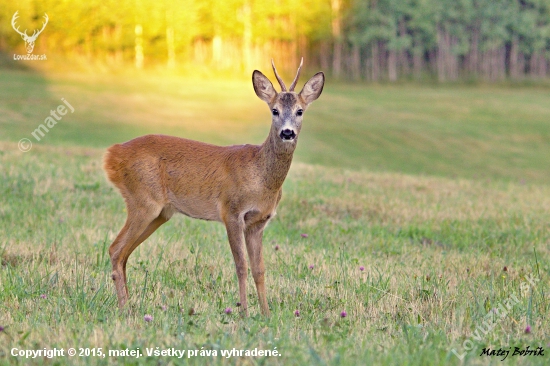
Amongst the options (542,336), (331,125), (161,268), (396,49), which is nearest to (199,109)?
(331,125)

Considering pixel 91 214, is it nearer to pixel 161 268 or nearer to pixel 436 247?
pixel 161 268

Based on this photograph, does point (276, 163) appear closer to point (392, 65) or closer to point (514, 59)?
point (392, 65)

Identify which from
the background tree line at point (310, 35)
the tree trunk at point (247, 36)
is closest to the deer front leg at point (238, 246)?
the background tree line at point (310, 35)

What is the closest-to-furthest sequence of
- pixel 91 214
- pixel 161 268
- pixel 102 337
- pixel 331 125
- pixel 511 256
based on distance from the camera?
pixel 102 337
pixel 161 268
pixel 511 256
pixel 91 214
pixel 331 125

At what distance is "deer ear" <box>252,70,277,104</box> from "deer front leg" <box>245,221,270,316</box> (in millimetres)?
1033

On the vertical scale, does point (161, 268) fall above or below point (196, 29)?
below

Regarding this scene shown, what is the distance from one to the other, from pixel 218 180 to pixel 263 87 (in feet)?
2.78

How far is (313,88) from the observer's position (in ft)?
19.9

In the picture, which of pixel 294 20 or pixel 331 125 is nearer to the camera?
pixel 331 125

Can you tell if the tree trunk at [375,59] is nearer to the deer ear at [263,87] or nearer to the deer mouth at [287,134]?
the deer ear at [263,87]

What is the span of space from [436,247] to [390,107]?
2754 centimetres

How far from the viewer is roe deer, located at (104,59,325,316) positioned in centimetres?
575

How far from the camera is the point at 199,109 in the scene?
31.1m
